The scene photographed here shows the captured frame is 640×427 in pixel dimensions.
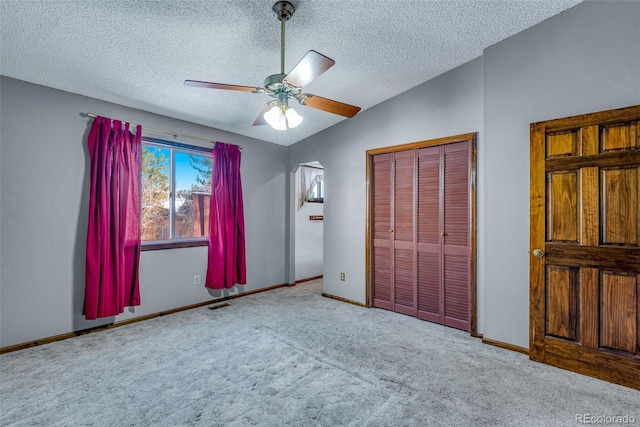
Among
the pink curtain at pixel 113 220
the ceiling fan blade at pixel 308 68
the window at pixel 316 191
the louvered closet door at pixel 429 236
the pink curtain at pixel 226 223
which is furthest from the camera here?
the window at pixel 316 191

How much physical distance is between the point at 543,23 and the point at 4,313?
5.40 metres

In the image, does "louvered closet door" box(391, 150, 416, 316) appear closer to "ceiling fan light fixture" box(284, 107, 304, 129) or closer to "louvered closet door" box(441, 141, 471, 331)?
"louvered closet door" box(441, 141, 471, 331)

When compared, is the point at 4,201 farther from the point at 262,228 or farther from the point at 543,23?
the point at 543,23

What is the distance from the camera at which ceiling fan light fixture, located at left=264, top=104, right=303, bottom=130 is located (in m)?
2.26

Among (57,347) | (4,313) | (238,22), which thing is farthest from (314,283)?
(238,22)

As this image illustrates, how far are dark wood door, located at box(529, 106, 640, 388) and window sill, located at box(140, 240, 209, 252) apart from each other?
3801mm

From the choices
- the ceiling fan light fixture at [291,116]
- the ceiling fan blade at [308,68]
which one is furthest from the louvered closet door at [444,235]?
the ceiling fan blade at [308,68]

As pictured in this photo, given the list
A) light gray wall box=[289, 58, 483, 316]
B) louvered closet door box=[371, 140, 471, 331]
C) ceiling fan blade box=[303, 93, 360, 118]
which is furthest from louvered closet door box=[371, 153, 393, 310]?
ceiling fan blade box=[303, 93, 360, 118]

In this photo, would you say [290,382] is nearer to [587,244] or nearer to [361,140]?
[587,244]

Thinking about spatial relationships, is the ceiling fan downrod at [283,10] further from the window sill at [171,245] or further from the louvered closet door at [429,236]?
the window sill at [171,245]

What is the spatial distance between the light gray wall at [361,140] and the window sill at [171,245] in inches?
71.1

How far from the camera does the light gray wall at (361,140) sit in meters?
3.29

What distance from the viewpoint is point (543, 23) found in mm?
2633

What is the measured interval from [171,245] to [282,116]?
249cm
